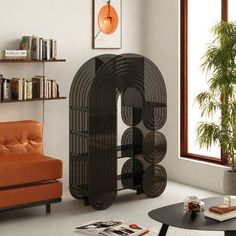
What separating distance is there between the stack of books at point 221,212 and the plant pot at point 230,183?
1981 millimetres

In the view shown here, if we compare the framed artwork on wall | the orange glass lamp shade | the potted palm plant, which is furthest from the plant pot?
the orange glass lamp shade

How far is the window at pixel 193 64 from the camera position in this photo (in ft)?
21.8

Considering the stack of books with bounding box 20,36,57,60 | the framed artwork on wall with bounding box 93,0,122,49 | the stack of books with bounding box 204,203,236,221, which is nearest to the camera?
the stack of books with bounding box 204,203,236,221

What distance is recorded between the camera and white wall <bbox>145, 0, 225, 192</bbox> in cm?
691

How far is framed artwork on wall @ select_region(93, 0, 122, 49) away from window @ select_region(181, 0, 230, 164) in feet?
2.65

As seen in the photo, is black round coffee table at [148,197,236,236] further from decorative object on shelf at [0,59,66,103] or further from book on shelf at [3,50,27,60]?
book on shelf at [3,50,27,60]

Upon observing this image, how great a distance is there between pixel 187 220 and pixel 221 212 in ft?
0.81

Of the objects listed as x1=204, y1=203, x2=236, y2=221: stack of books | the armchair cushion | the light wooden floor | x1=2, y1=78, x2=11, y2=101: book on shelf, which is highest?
x1=2, y1=78, x2=11, y2=101: book on shelf

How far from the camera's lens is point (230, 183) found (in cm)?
599

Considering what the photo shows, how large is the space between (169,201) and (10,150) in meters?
1.77

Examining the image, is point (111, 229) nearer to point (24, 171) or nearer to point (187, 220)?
point (187, 220)

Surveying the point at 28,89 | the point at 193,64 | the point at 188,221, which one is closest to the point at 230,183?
the point at 193,64

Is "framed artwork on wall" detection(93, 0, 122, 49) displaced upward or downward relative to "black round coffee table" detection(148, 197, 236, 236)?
upward

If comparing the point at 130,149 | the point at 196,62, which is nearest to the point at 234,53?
the point at 196,62
